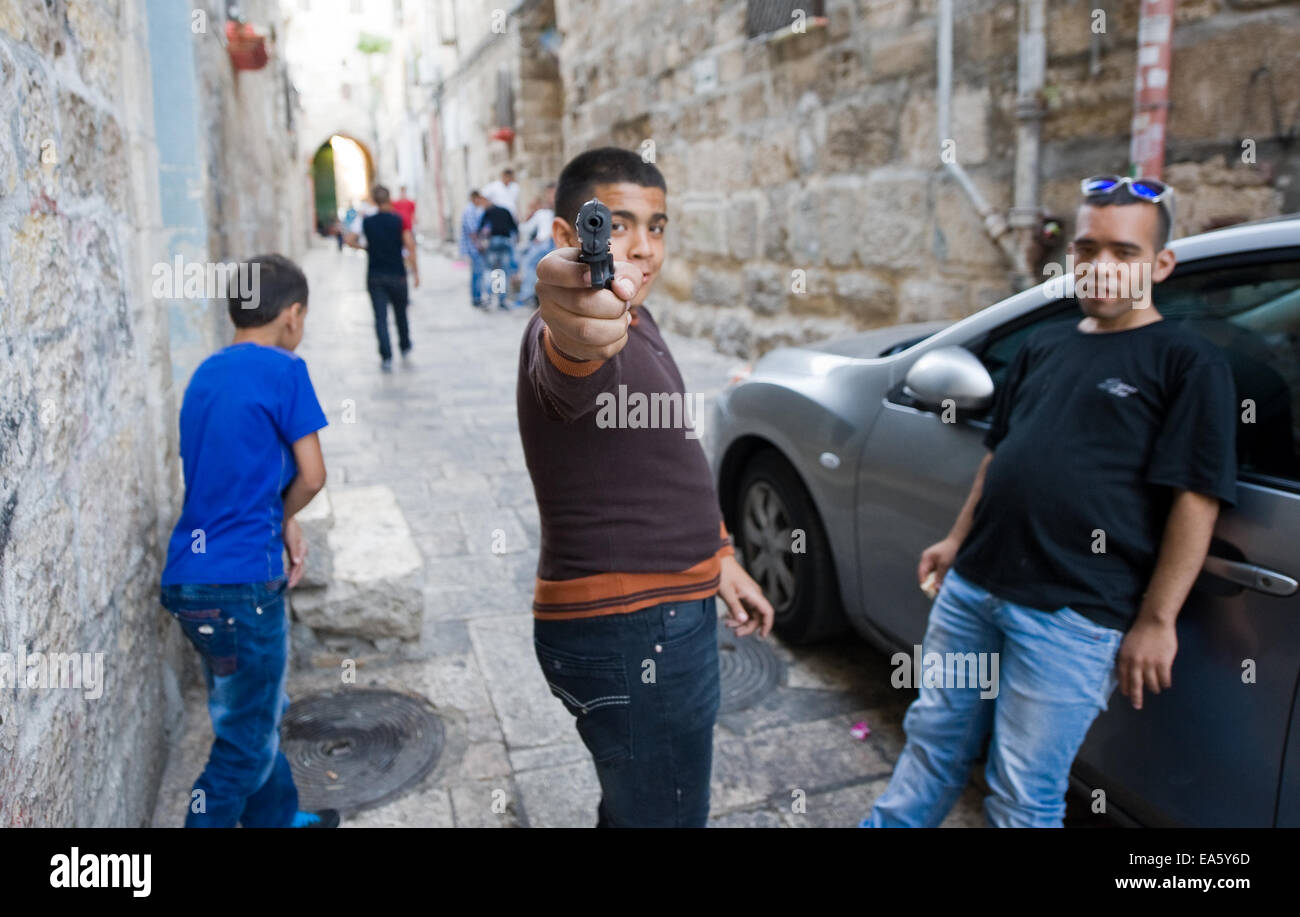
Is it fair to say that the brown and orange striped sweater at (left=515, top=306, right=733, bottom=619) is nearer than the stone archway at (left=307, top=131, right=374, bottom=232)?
Yes

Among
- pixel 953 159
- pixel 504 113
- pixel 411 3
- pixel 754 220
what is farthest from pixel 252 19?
pixel 411 3

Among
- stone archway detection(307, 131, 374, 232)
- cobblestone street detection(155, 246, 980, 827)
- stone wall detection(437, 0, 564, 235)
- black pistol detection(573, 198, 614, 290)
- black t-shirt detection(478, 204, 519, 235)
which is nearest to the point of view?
black pistol detection(573, 198, 614, 290)

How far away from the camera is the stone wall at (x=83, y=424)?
1678mm

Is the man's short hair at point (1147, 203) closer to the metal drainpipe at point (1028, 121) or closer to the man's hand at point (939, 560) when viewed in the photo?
the man's hand at point (939, 560)

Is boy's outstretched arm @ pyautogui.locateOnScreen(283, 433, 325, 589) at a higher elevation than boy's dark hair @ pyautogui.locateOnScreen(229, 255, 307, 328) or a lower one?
lower

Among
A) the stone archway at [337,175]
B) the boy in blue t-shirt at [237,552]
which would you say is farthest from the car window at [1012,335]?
the stone archway at [337,175]

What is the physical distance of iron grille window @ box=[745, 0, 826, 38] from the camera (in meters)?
7.53

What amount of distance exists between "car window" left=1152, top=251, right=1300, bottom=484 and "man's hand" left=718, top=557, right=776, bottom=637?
1038 mm

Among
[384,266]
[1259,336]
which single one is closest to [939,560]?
[1259,336]

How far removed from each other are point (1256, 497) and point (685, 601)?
1185 mm

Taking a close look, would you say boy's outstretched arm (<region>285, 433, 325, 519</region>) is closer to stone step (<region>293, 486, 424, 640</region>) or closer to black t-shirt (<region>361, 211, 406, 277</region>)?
stone step (<region>293, 486, 424, 640</region>)

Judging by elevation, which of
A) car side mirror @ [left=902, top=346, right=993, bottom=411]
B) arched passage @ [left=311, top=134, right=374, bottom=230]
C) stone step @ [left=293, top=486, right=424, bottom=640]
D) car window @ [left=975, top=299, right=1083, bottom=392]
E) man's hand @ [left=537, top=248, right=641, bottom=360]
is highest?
arched passage @ [left=311, top=134, right=374, bottom=230]

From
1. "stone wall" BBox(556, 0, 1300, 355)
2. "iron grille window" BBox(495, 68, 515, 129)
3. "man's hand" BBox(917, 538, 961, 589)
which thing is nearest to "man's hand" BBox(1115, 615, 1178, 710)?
"man's hand" BBox(917, 538, 961, 589)

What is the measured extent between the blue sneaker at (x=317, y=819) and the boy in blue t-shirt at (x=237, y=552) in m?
0.21
